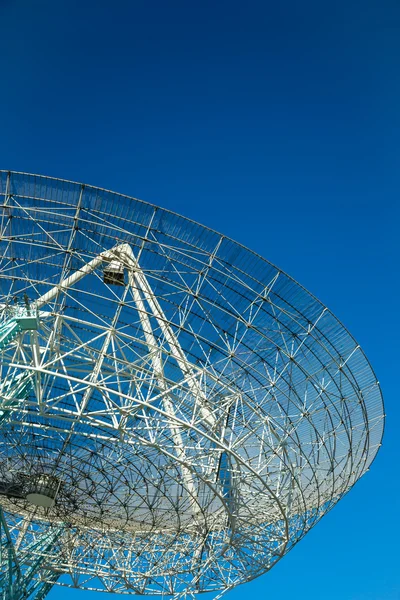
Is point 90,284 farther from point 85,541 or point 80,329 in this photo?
point 85,541

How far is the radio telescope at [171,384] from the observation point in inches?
1167

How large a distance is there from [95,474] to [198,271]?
48.0 ft

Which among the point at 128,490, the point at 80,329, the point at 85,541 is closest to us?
the point at 80,329

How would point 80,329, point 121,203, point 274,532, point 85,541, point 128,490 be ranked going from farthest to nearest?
point 85,541, point 128,490, point 274,532, point 80,329, point 121,203

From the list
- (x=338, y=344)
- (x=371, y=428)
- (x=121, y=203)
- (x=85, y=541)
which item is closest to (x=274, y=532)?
(x=371, y=428)

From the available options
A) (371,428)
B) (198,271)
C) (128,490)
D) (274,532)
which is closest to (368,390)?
(371,428)

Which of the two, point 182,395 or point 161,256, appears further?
point 182,395

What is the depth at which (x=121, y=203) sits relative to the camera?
1190 inches

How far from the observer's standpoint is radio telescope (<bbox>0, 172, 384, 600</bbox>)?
29.6 meters

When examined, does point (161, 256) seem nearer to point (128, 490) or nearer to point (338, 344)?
point (338, 344)

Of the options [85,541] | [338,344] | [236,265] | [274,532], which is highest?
[236,265]

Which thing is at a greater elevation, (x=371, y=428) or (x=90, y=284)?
(x=90, y=284)

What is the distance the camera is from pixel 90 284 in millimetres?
31703

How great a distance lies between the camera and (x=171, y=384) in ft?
105
